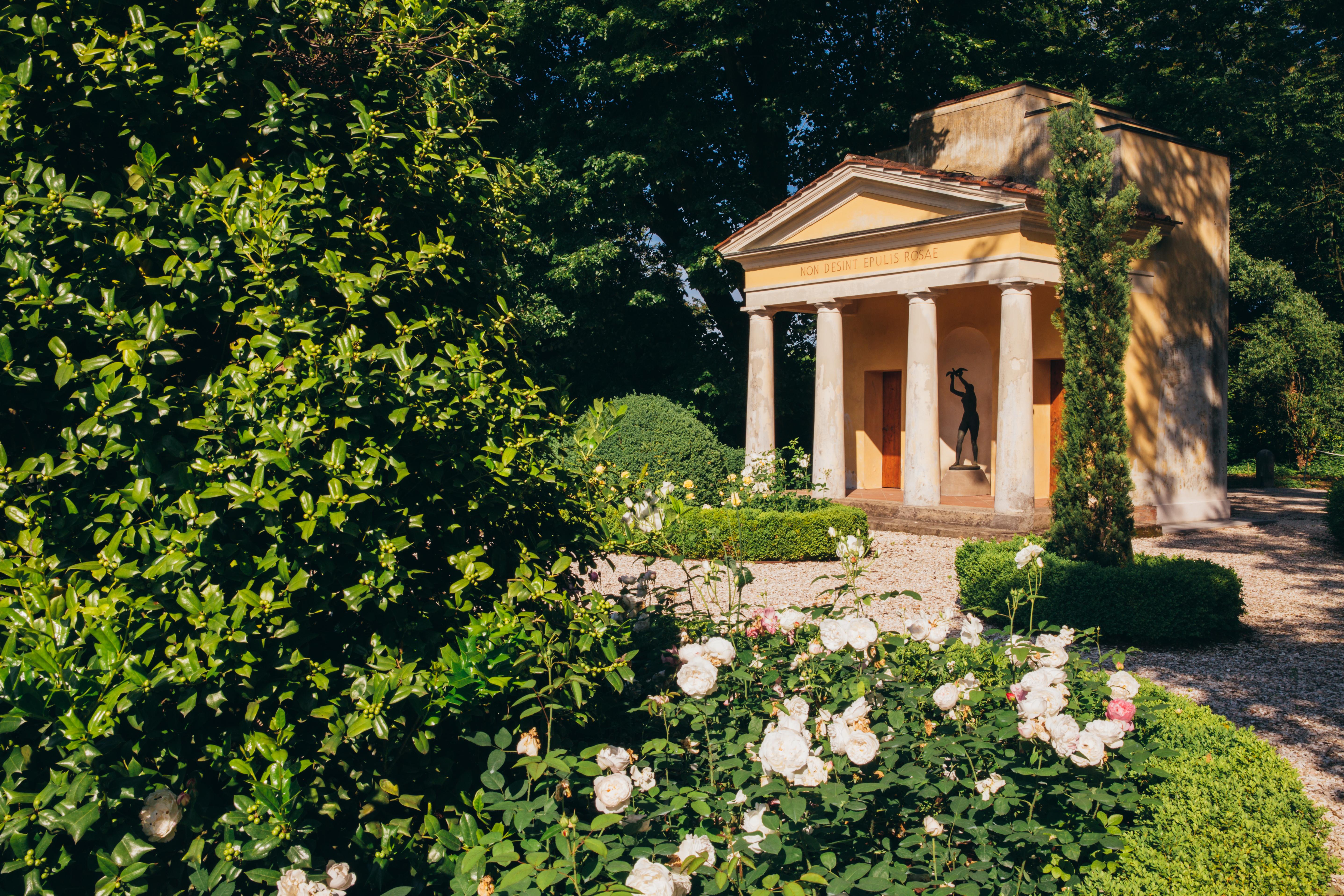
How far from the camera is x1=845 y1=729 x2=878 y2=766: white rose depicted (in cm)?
261

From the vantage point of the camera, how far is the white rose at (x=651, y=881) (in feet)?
6.83

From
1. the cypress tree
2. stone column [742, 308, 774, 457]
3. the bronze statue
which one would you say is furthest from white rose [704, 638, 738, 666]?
the bronze statue

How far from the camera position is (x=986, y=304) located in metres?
18.5

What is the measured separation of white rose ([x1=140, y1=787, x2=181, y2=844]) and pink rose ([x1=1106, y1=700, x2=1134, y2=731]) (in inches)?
A: 119

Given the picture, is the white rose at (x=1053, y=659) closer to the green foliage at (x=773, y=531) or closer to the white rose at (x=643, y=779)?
the white rose at (x=643, y=779)

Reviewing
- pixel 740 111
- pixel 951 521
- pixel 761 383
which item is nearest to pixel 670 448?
pixel 761 383

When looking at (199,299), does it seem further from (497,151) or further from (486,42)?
(497,151)

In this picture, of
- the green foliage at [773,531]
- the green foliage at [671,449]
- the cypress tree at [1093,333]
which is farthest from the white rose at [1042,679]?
the green foliage at [671,449]

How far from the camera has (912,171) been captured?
15289mm

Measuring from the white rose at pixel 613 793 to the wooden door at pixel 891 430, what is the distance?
59.8 feet

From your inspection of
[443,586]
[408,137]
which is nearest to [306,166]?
[408,137]

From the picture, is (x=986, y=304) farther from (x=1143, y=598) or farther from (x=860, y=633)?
(x=860, y=633)

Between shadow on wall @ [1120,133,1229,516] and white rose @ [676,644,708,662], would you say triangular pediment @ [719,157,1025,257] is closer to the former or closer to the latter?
shadow on wall @ [1120,133,1229,516]

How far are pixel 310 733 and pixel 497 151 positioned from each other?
20.7 metres
